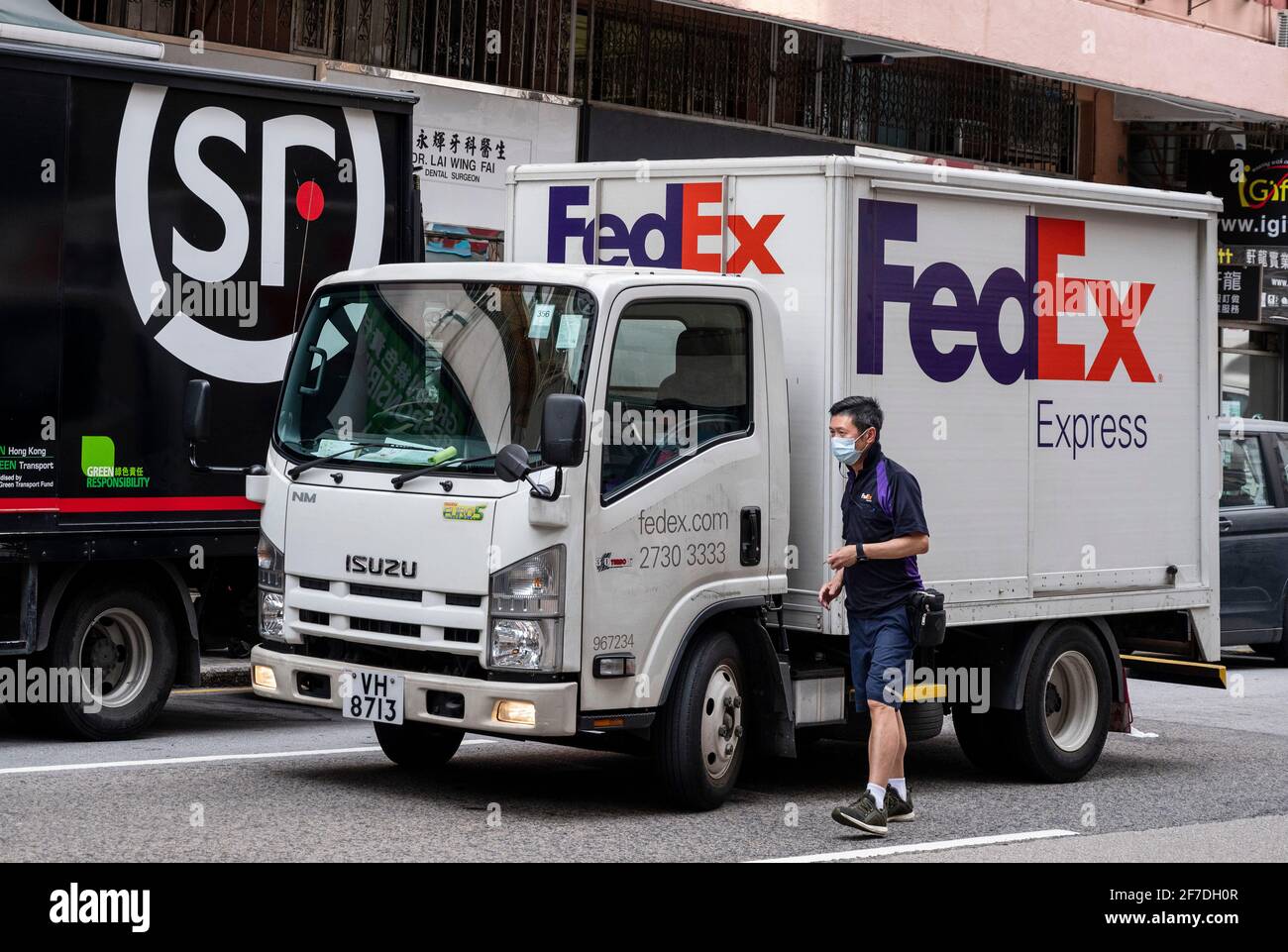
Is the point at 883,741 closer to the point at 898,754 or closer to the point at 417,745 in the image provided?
the point at 898,754

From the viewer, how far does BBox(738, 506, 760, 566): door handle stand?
9.11 m

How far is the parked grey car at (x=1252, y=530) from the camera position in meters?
16.1

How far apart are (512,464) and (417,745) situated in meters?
2.22

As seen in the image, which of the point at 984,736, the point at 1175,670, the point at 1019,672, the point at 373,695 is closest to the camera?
the point at 373,695

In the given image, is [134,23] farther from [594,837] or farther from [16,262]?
[594,837]

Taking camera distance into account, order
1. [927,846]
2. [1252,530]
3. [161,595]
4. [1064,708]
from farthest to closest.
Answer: [1252,530] → [161,595] → [1064,708] → [927,846]

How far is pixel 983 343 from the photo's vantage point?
1001 cm

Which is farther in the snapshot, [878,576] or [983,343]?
[983,343]

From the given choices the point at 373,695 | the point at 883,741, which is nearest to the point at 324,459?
the point at 373,695

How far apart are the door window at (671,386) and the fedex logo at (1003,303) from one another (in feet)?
2.24

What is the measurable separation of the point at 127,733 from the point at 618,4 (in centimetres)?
1120

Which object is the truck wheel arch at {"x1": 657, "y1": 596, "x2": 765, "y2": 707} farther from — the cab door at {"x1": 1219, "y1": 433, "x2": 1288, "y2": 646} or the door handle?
the cab door at {"x1": 1219, "y1": 433, "x2": 1288, "y2": 646}

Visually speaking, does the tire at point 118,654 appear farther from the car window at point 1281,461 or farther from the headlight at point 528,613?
the car window at point 1281,461

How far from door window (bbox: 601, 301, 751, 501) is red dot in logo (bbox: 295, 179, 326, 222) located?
3.20m
